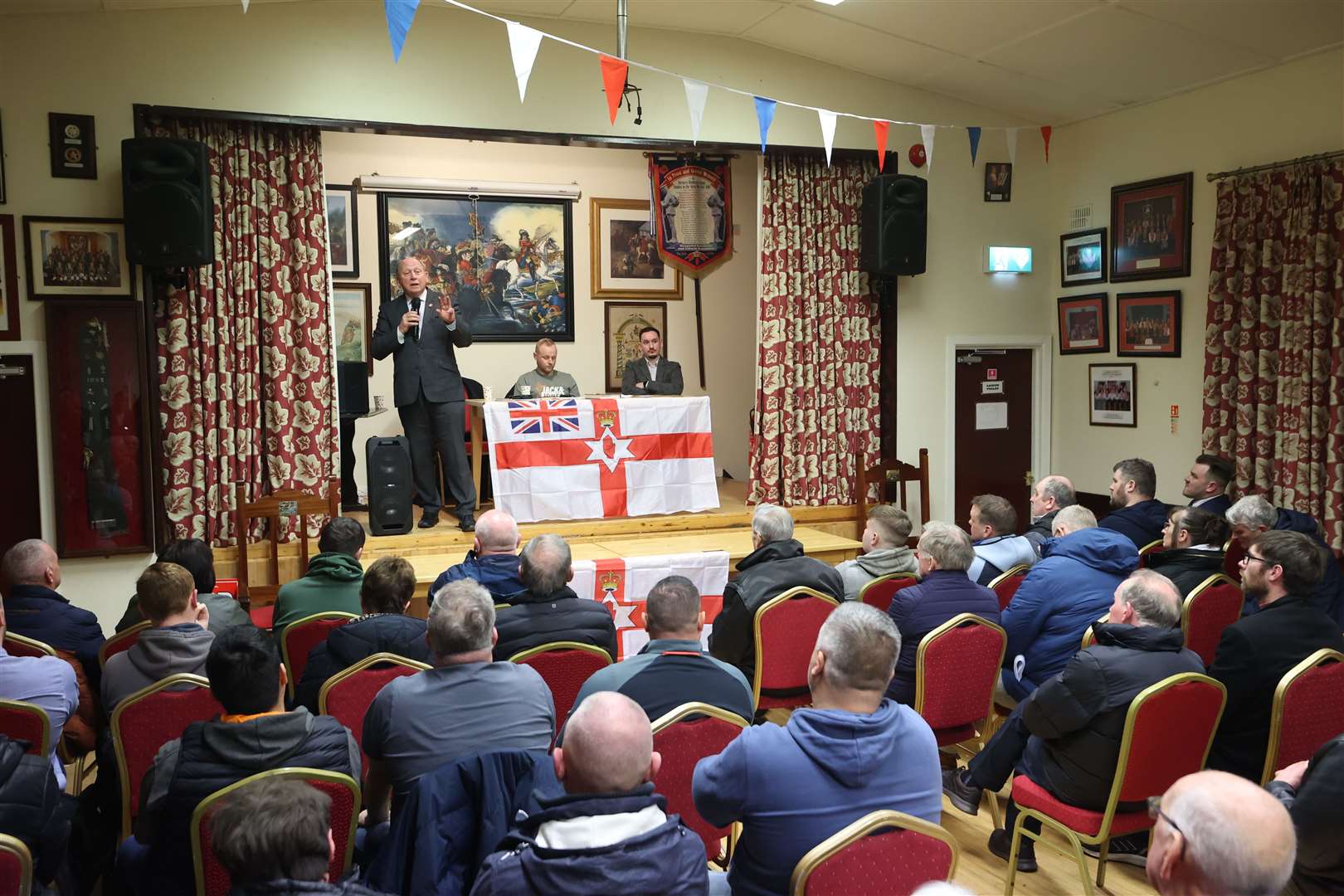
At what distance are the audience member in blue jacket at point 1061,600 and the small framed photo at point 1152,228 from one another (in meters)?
4.26

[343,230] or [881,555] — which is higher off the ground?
[343,230]

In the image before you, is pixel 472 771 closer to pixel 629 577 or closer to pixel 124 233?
pixel 629 577

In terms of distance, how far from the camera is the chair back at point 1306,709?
2904mm

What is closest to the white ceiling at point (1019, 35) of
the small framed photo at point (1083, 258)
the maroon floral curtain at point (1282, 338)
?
the maroon floral curtain at point (1282, 338)

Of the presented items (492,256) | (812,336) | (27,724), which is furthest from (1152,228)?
(27,724)

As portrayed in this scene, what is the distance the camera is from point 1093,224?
813 cm

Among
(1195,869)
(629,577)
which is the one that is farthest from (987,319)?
(1195,869)

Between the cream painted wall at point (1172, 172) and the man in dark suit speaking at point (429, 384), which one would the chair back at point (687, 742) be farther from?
the cream painted wall at point (1172, 172)

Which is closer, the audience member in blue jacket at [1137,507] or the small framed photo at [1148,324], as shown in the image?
the audience member in blue jacket at [1137,507]

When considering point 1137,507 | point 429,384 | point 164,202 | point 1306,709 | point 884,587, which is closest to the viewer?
point 1306,709

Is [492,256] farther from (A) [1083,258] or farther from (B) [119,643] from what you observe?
(B) [119,643]

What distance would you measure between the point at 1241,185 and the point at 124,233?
22.8 feet

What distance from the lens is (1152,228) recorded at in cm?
759

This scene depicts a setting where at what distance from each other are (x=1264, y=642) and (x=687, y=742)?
5.96 feet
